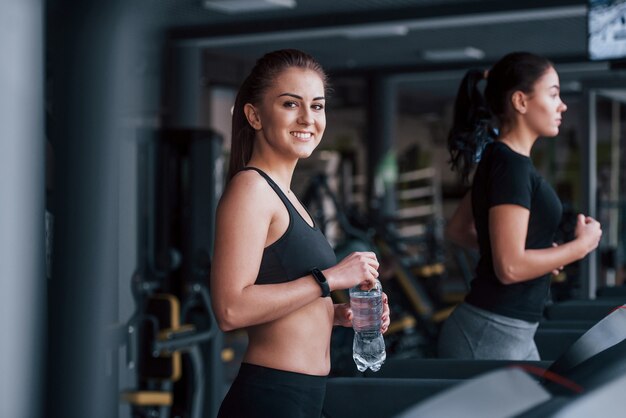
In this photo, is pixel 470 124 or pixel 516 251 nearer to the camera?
pixel 516 251

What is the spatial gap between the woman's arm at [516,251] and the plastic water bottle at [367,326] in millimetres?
442

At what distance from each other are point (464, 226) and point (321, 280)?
1071 mm

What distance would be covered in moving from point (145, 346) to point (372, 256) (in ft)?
8.86

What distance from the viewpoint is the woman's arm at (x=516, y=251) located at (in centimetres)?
202

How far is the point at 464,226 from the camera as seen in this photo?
2441 millimetres

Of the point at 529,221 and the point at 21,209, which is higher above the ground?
the point at 21,209

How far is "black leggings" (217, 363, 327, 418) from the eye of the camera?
4.84ft

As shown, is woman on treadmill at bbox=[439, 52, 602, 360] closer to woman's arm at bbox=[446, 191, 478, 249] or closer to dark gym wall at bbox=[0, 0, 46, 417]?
woman's arm at bbox=[446, 191, 478, 249]

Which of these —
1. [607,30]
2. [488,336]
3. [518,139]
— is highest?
[607,30]

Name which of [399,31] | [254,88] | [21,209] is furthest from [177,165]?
[21,209]

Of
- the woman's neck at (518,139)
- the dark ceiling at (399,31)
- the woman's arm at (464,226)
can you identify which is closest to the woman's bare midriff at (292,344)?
the woman's neck at (518,139)

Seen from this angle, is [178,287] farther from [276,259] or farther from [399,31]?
[399,31]

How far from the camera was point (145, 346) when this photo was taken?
404 centimetres

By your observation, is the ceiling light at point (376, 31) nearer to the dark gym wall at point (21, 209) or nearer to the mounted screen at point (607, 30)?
the mounted screen at point (607, 30)
